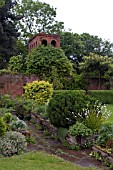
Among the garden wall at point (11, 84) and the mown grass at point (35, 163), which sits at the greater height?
the garden wall at point (11, 84)

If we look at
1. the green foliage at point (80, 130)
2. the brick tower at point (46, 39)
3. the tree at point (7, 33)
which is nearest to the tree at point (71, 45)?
the tree at point (7, 33)

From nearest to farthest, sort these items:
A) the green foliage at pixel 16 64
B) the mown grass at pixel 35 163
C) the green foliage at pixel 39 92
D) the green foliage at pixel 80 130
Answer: the mown grass at pixel 35 163
the green foliage at pixel 80 130
the green foliage at pixel 39 92
the green foliage at pixel 16 64

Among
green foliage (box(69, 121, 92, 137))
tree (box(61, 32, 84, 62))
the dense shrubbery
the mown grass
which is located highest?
tree (box(61, 32, 84, 62))

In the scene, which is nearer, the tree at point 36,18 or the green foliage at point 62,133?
the green foliage at point 62,133

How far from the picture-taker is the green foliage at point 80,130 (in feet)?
24.6

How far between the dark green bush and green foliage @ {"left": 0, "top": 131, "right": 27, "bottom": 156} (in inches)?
78.9

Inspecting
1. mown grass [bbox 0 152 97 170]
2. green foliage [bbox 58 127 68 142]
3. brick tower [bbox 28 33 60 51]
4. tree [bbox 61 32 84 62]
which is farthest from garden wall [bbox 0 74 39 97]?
tree [bbox 61 32 84 62]

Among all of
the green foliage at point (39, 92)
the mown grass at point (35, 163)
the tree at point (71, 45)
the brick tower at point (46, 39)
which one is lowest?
the mown grass at point (35, 163)

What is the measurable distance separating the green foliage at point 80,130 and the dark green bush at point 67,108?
1.31 feet

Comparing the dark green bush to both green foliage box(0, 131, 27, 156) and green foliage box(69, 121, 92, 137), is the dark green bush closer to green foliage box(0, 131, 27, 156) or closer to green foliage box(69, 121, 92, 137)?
green foliage box(69, 121, 92, 137)

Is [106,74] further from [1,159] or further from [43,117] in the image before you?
[1,159]

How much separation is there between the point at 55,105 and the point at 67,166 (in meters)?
3.45

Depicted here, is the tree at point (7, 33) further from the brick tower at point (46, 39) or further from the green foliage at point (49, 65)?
the green foliage at point (49, 65)

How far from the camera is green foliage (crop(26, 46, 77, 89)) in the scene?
2019 cm
